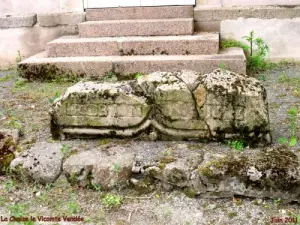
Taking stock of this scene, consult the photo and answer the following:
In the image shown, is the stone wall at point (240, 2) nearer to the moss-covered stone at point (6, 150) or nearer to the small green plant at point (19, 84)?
the small green plant at point (19, 84)

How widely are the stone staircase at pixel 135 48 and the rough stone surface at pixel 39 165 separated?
2.25 meters

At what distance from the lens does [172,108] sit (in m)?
3.50

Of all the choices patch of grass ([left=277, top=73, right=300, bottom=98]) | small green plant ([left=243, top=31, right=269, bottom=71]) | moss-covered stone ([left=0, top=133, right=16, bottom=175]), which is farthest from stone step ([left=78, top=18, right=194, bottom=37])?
moss-covered stone ([left=0, top=133, right=16, bottom=175])

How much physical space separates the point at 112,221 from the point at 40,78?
327 centimetres

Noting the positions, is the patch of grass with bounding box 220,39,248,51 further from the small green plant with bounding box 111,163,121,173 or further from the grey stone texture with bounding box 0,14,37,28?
the small green plant with bounding box 111,163,121,173

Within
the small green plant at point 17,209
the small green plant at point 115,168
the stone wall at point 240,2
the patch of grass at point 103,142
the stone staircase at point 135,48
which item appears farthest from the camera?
the stone wall at point 240,2

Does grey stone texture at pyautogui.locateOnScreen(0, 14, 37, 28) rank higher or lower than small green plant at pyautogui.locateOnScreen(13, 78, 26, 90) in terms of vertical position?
higher

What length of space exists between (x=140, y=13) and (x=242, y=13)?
1.49 m

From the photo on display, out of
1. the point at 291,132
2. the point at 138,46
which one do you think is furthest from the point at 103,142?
the point at 138,46

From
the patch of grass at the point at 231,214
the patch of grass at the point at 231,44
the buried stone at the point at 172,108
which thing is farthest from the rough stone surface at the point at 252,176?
the patch of grass at the point at 231,44

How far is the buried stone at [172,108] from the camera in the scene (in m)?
3.38

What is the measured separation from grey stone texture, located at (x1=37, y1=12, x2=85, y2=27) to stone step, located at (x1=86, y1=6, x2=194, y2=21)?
8.2 inches

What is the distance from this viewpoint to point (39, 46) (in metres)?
6.68

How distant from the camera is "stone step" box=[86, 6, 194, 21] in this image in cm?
609
